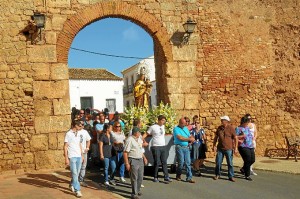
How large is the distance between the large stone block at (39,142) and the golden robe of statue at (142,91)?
293 centimetres

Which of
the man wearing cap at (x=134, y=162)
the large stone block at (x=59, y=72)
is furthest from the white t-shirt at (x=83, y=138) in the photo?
Result: the large stone block at (x=59, y=72)

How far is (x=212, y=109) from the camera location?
12188mm

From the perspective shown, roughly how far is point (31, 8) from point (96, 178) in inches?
206

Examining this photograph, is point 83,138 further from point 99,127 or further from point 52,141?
point 52,141

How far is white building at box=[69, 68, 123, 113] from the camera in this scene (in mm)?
37750

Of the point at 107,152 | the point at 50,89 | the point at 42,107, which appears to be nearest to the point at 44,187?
the point at 107,152

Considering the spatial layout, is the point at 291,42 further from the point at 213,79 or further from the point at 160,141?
the point at 160,141

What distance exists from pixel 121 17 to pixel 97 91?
2731 cm

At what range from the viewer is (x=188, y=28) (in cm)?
1173

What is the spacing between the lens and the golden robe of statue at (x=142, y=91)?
1159 centimetres

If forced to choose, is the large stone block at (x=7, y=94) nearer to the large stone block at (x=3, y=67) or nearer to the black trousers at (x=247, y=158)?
the large stone block at (x=3, y=67)

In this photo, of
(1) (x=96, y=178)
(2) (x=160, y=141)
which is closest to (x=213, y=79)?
(2) (x=160, y=141)

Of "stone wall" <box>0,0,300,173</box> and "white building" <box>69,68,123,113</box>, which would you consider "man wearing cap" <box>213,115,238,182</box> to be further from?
"white building" <box>69,68,123,113</box>

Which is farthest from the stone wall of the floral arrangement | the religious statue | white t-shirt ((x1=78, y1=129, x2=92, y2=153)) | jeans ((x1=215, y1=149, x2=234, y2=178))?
jeans ((x1=215, y1=149, x2=234, y2=178))
